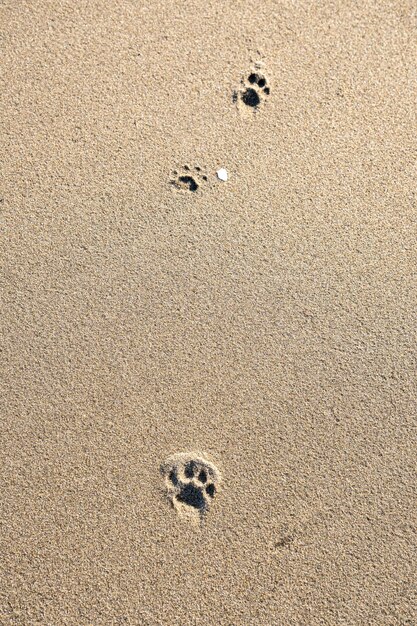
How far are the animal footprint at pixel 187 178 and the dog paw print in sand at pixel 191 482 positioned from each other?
3.39 feet

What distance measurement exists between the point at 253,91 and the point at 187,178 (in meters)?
0.46

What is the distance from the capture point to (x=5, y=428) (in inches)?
84.2

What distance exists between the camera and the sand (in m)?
2.05

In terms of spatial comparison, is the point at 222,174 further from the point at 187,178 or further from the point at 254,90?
the point at 254,90

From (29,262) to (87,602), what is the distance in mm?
1236

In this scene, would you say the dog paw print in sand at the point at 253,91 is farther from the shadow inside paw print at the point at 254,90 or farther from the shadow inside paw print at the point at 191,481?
the shadow inside paw print at the point at 191,481

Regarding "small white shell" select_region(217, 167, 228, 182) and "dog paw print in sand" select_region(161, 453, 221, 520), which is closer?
"dog paw print in sand" select_region(161, 453, 221, 520)

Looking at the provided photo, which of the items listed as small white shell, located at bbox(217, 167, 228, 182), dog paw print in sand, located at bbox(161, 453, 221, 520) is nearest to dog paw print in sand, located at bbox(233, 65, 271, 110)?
small white shell, located at bbox(217, 167, 228, 182)

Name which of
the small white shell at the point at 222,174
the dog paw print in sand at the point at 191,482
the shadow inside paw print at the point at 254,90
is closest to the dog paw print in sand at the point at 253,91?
the shadow inside paw print at the point at 254,90

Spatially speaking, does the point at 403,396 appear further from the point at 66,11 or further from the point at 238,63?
the point at 66,11

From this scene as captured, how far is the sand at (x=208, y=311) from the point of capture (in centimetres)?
205

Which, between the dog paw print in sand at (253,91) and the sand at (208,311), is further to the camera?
the dog paw print in sand at (253,91)

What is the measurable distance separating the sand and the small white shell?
15mm

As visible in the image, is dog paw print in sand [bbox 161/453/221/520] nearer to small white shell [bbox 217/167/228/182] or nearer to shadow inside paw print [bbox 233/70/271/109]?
small white shell [bbox 217/167/228/182]
